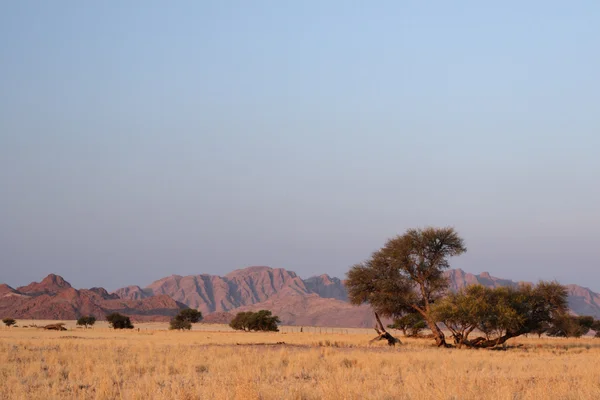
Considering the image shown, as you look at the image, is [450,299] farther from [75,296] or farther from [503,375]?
[75,296]

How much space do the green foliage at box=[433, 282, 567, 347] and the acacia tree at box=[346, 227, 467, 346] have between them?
3.28 m

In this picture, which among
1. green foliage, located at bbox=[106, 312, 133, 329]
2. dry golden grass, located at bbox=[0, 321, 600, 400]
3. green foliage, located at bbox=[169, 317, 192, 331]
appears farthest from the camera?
green foliage, located at bbox=[106, 312, 133, 329]

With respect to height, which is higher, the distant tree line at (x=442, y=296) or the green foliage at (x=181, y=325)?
the distant tree line at (x=442, y=296)

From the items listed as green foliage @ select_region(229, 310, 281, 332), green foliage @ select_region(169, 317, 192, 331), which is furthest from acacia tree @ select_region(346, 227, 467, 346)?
green foliage @ select_region(169, 317, 192, 331)

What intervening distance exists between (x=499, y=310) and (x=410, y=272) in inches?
323

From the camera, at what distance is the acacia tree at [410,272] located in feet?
Answer: 151

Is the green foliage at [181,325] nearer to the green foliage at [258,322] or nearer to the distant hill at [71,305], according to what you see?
the green foliage at [258,322]

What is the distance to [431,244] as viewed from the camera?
46156 millimetres

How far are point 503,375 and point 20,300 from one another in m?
179

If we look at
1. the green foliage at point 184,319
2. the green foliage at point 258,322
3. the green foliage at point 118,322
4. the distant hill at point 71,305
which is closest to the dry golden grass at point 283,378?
the green foliage at point 258,322

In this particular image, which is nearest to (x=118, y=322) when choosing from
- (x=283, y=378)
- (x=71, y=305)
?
(x=71, y=305)

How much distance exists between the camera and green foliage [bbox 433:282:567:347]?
4006 cm

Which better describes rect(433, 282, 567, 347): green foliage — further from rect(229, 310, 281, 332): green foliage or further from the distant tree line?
rect(229, 310, 281, 332): green foliage

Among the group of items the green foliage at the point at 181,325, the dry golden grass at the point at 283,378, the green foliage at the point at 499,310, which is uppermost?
the green foliage at the point at 499,310
